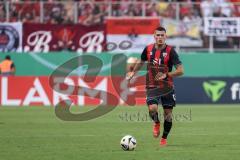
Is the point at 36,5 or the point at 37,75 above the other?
the point at 36,5

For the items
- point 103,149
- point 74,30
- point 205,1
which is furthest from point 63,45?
point 103,149

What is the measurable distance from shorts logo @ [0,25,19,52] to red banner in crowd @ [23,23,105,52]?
0.43 metres

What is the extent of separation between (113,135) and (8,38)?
658 inches

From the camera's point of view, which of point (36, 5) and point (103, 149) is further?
point (36, 5)

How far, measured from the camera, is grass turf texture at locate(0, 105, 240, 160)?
13.7 metres

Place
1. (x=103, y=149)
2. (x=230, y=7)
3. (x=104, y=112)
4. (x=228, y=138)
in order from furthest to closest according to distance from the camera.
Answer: (x=230, y=7) → (x=104, y=112) → (x=228, y=138) → (x=103, y=149)

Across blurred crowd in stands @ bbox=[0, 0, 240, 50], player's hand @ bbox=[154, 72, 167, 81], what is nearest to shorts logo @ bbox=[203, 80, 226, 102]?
blurred crowd in stands @ bbox=[0, 0, 240, 50]

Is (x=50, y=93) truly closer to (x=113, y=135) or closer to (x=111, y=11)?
(x=111, y=11)

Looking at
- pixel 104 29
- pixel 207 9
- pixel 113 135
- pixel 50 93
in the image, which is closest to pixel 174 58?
pixel 113 135

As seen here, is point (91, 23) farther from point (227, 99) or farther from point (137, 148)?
point (137, 148)

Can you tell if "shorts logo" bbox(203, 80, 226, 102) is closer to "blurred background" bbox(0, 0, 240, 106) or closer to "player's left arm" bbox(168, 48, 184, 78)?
"blurred background" bbox(0, 0, 240, 106)

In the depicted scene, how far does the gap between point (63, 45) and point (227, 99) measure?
8136 mm

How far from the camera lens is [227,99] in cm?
3303

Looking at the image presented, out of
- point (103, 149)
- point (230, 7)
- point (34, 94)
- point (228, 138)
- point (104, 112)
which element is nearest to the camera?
point (103, 149)
